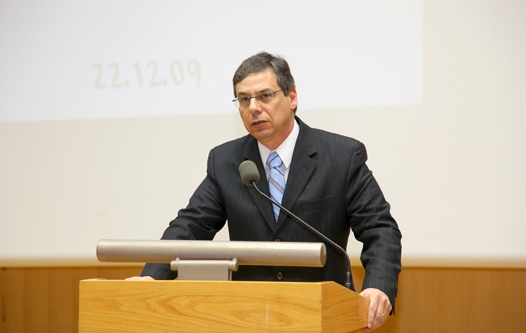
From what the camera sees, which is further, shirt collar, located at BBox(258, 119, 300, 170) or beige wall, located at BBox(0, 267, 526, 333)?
beige wall, located at BBox(0, 267, 526, 333)

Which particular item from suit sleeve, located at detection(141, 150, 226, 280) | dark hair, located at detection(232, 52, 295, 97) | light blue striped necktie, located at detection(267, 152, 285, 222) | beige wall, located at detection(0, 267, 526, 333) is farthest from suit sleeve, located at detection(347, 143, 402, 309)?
beige wall, located at detection(0, 267, 526, 333)

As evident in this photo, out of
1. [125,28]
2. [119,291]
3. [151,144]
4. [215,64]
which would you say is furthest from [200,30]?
[119,291]

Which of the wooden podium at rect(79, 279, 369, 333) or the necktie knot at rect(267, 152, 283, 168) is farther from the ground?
the necktie knot at rect(267, 152, 283, 168)

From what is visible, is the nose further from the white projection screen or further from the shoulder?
the white projection screen

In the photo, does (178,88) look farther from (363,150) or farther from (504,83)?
(504,83)

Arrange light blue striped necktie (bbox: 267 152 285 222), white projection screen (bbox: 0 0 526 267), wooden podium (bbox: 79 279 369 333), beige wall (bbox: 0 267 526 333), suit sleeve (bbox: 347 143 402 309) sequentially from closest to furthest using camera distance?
wooden podium (bbox: 79 279 369 333), suit sleeve (bbox: 347 143 402 309), light blue striped necktie (bbox: 267 152 285 222), white projection screen (bbox: 0 0 526 267), beige wall (bbox: 0 267 526 333)

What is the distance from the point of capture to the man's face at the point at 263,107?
2.45m

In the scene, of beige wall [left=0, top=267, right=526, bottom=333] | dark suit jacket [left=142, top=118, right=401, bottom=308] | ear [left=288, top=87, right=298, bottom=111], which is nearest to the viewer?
dark suit jacket [left=142, top=118, right=401, bottom=308]

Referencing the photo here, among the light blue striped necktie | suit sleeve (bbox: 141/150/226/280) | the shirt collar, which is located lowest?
suit sleeve (bbox: 141/150/226/280)

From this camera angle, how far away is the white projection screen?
289 cm

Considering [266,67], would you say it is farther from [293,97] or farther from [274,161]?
[274,161]

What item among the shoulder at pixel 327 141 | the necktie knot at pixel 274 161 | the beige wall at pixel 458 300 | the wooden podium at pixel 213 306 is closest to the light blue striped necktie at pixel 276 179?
the necktie knot at pixel 274 161

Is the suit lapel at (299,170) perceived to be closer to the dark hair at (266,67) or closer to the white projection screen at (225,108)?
the dark hair at (266,67)

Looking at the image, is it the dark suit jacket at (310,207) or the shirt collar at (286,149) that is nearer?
the dark suit jacket at (310,207)
